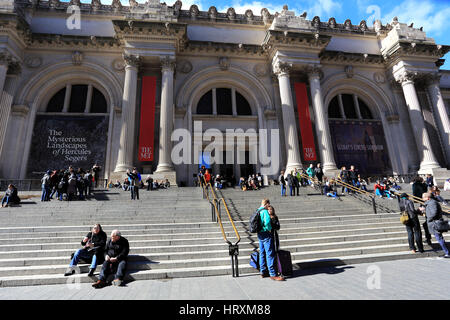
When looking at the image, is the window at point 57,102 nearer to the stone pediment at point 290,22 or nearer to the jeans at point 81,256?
the jeans at point 81,256

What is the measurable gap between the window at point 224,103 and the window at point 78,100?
7408 mm

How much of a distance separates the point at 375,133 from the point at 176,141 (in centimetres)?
1610

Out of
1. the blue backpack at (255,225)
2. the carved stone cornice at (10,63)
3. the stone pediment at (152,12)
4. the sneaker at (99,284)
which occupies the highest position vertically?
the stone pediment at (152,12)

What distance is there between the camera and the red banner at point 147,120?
51.6ft

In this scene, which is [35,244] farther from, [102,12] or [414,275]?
[102,12]

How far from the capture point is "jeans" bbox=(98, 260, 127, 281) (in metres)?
4.79

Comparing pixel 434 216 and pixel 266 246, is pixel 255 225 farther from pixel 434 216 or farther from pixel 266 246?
pixel 434 216

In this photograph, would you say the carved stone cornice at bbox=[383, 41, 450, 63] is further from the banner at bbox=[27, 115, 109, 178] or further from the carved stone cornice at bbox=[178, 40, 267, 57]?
the banner at bbox=[27, 115, 109, 178]

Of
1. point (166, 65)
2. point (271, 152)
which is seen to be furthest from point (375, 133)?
point (166, 65)

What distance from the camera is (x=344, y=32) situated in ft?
72.6

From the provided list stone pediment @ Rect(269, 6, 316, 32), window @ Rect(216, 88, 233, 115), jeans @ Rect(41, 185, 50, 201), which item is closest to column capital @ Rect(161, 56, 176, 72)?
window @ Rect(216, 88, 233, 115)

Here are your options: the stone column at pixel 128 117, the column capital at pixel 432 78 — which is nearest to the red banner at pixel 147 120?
the stone column at pixel 128 117

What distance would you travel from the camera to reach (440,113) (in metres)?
19.2
